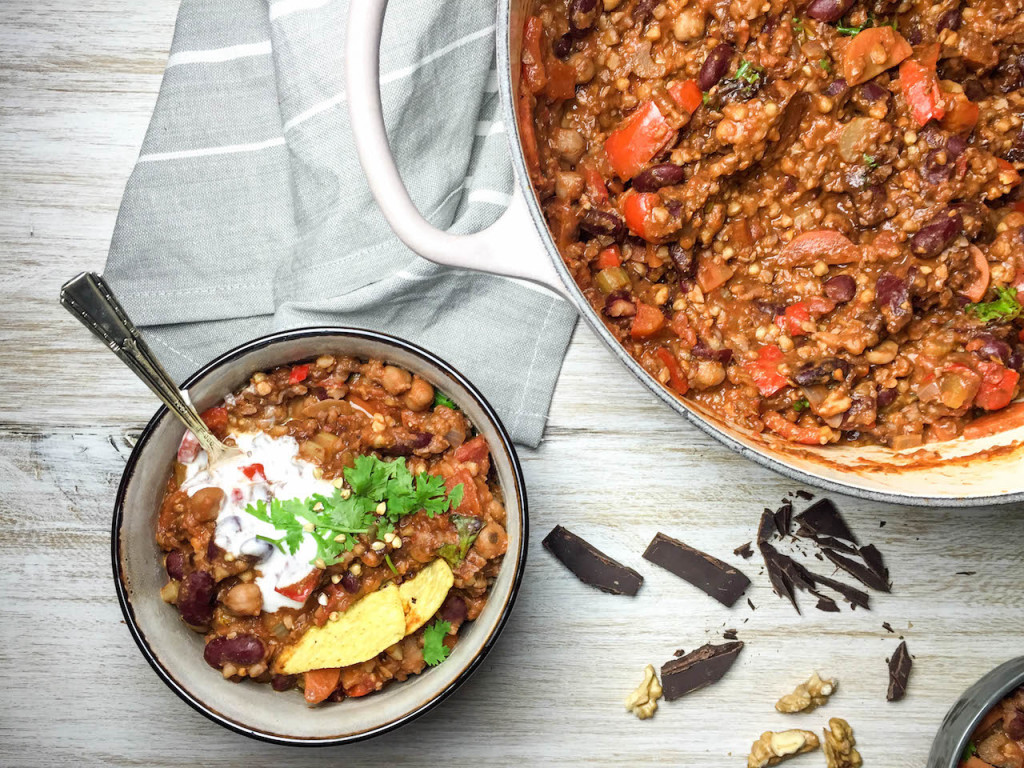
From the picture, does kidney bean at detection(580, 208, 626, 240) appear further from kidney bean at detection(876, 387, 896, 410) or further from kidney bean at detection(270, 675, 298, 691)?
kidney bean at detection(270, 675, 298, 691)

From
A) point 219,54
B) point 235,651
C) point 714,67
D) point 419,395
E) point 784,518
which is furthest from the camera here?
point 784,518

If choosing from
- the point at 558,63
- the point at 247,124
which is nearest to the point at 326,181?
the point at 247,124

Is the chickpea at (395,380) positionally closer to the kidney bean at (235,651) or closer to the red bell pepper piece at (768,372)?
the kidney bean at (235,651)

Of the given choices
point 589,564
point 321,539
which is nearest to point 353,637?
point 321,539

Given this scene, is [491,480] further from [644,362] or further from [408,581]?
[644,362]

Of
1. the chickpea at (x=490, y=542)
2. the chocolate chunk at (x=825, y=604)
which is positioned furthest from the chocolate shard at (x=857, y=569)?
the chickpea at (x=490, y=542)

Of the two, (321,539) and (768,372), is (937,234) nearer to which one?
(768,372)

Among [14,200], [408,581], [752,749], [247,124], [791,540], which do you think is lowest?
[752,749]
